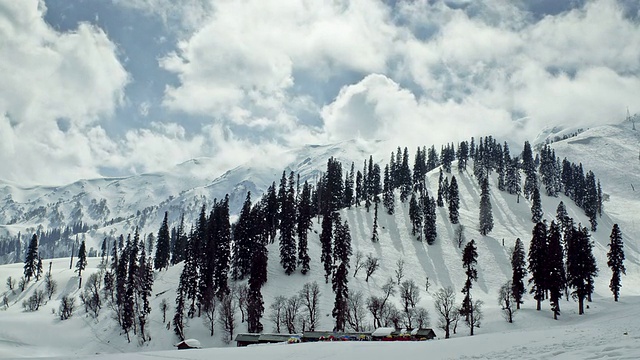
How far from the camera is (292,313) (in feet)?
268

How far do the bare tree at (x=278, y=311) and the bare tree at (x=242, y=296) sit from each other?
5.32 m

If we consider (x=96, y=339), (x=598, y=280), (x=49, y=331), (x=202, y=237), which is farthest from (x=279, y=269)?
(x=598, y=280)

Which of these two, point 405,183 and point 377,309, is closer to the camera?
point 377,309

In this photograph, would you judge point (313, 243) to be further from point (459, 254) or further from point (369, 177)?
point (369, 177)

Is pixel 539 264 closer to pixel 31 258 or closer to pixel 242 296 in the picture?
pixel 242 296

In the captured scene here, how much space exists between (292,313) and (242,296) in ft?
34.7

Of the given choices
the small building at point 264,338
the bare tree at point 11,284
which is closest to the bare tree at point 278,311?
the small building at point 264,338

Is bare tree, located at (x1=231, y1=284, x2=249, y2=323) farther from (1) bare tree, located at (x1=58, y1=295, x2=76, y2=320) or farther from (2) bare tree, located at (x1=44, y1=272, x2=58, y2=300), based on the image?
(2) bare tree, located at (x1=44, y1=272, x2=58, y2=300)

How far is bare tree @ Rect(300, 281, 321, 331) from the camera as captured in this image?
254ft

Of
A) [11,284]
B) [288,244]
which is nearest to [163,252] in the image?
[288,244]

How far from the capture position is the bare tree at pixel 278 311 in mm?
78975

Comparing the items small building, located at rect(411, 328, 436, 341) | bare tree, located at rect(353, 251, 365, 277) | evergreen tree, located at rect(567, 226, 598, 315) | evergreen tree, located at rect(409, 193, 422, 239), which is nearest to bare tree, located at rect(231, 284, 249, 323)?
bare tree, located at rect(353, 251, 365, 277)

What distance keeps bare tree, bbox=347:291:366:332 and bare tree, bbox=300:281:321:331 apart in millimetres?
6451

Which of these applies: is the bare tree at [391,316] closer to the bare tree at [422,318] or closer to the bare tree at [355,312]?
the bare tree at [422,318]
